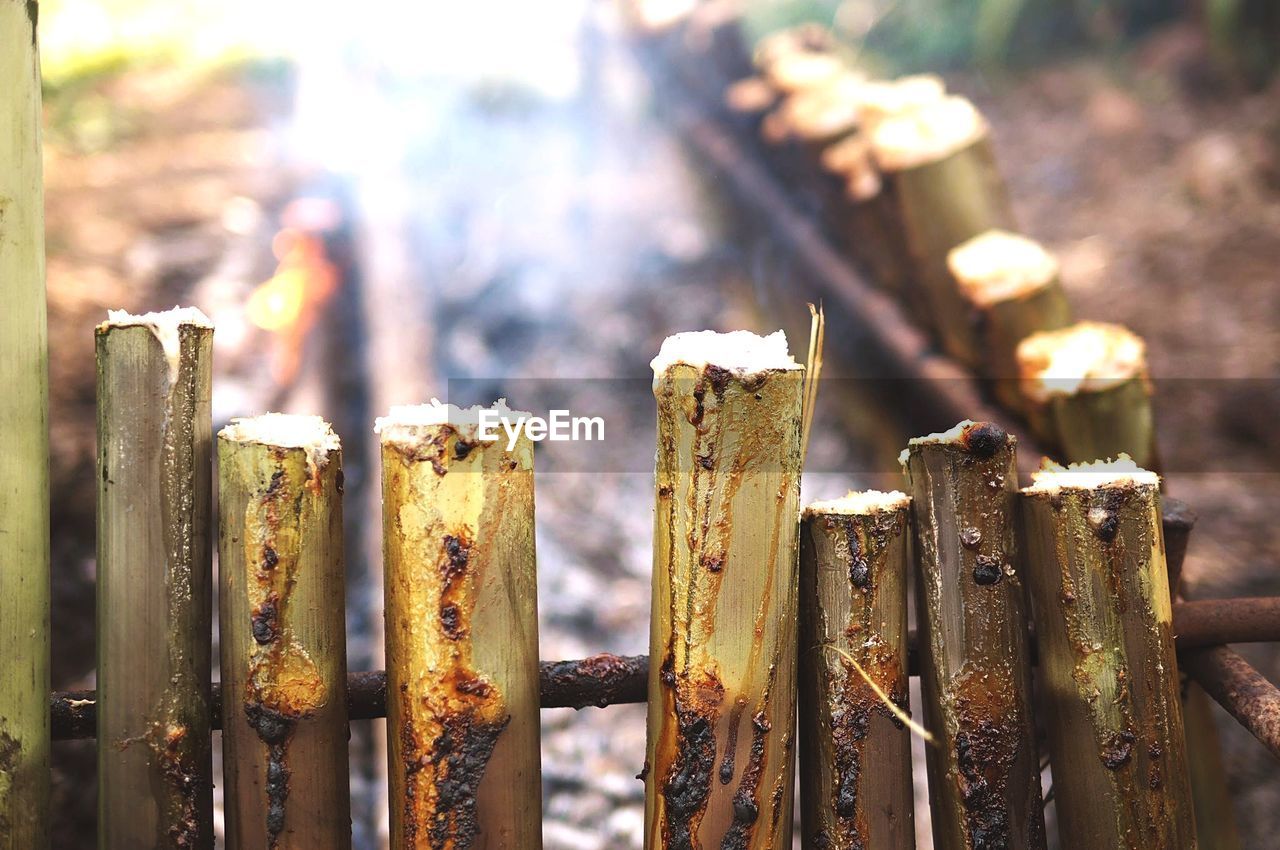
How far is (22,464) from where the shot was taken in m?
0.60

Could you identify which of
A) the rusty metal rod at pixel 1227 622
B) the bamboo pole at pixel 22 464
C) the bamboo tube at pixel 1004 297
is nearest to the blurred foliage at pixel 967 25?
the bamboo tube at pixel 1004 297

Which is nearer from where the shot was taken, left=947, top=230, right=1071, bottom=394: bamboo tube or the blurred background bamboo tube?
the blurred background bamboo tube

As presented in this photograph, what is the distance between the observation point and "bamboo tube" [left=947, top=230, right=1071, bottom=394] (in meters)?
1.06

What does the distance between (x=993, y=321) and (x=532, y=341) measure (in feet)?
Answer: 2.73

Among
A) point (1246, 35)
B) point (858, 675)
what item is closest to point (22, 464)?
point (858, 675)

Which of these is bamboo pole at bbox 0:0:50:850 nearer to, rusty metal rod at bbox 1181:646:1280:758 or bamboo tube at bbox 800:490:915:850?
bamboo tube at bbox 800:490:915:850

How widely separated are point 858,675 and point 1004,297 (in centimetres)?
65

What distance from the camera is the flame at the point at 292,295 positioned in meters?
1.40

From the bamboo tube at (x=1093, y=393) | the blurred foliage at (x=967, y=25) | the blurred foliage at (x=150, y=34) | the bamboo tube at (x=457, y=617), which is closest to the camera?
the bamboo tube at (x=457, y=617)

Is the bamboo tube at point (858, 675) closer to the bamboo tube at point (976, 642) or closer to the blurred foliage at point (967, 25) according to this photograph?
the bamboo tube at point (976, 642)

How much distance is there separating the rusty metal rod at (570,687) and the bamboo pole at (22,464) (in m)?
0.06

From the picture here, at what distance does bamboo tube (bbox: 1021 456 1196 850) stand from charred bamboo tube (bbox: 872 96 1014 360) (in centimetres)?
56

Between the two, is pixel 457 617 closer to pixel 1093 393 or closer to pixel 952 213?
pixel 1093 393

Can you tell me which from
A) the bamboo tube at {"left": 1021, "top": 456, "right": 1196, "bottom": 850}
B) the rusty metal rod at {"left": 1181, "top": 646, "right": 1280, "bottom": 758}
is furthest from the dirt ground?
the bamboo tube at {"left": 1021, "top": 456, "right": 1196, "bottom": 850}
